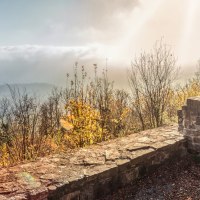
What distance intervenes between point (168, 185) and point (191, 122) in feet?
5.60

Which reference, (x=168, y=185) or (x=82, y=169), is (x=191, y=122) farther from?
(x=82, y=169)

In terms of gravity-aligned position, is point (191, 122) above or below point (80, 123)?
above

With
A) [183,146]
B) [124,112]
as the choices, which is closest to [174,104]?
[124,112]

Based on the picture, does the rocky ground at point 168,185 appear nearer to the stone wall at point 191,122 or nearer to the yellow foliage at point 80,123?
the stone wall at point 191,122

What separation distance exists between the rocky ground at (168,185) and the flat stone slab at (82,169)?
0.74ft

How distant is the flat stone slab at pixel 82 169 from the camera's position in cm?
436

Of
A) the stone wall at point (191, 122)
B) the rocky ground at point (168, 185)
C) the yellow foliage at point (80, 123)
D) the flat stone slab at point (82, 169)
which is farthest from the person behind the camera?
the yellow foliage at point (80, 123)

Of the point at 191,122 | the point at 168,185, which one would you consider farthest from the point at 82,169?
the point at 191,122

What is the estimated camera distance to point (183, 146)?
667 cm

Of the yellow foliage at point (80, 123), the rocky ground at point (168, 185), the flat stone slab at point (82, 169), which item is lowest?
the rocky ground at point (168, 185)

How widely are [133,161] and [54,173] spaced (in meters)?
1.61

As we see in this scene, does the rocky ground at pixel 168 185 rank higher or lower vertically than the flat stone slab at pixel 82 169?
lower

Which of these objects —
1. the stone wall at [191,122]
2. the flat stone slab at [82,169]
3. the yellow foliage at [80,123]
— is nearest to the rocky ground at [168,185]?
the flat stone slab at [82,169]

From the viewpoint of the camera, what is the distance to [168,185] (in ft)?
18.4
